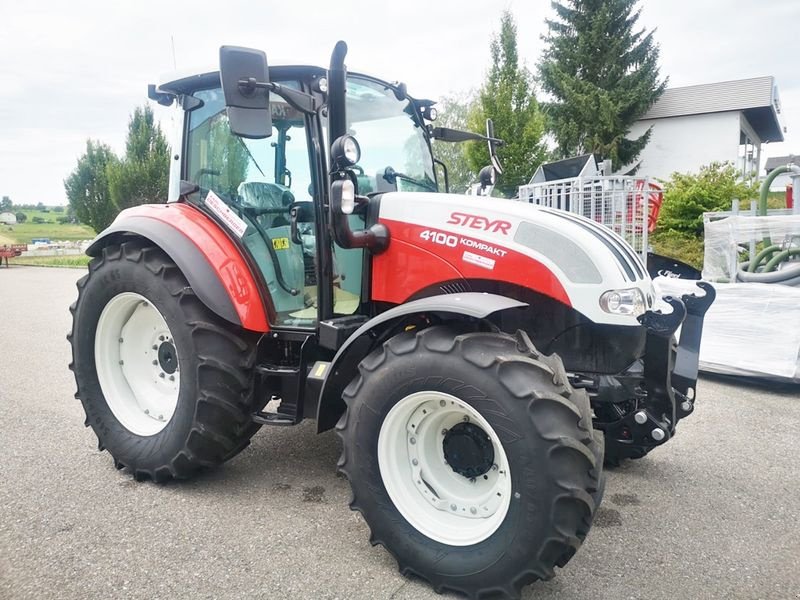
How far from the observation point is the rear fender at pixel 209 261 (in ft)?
11.0

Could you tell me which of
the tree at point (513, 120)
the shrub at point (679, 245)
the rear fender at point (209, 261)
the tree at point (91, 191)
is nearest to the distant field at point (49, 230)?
the tree at point (91, 191)

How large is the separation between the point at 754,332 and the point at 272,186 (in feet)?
15.0

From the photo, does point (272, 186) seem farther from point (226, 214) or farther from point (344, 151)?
point (344, 151)

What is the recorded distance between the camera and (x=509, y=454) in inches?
94.0

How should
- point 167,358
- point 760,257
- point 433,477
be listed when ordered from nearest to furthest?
1. point 433,477
2. point 167,358
3. point 760,257

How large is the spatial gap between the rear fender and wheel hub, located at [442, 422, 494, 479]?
1298 millimetres

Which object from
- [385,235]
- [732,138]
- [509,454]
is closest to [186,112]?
[385,235]

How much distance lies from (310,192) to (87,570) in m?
2.05

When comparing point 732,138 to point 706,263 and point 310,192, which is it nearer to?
point 706,263

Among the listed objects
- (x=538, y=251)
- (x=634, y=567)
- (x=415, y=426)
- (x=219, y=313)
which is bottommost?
(x=634, y=567)

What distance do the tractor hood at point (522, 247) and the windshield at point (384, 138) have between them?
449 millimetres

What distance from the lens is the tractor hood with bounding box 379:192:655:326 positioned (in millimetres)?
2805

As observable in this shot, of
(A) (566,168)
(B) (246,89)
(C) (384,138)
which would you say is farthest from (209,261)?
(A) (566,168)

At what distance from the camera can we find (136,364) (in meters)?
4.00
